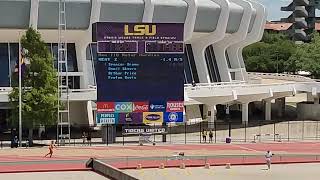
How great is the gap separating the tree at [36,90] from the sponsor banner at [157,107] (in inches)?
285

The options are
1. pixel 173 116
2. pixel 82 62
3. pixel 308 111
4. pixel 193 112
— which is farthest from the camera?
pixel 308 111

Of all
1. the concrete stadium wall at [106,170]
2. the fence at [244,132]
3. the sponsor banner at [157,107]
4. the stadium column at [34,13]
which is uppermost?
the stadium column at [34,13]

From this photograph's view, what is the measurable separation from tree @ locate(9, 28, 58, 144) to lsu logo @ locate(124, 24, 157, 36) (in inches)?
245

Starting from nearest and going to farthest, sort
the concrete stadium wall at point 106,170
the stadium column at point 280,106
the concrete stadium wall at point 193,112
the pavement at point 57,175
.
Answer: the concrete stadium wall at point 106,170 < the pavement at point 57,175 < the concrete stadium wall at point 193,112 < the stadium column at point 280,106

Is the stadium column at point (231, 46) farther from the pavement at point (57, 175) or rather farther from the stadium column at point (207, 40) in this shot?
the pavement at point (57, 175)

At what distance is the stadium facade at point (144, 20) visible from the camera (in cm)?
6500

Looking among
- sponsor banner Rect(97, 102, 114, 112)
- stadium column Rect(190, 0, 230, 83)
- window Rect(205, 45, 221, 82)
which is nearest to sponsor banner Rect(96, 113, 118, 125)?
sponsor banner Rect(97, 102, 114, 112)

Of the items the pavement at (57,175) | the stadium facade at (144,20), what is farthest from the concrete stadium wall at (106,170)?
the stadium facade at (144,20)

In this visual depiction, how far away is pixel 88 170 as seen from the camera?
41312mm

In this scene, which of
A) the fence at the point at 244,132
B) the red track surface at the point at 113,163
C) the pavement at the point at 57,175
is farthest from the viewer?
the fence at the point at 244,132

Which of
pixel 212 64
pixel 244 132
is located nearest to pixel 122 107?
pixel 244 132

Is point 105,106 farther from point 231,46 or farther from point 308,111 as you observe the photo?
point 231,46

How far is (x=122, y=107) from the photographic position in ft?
181

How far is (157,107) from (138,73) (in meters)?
3.05
